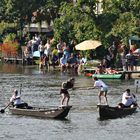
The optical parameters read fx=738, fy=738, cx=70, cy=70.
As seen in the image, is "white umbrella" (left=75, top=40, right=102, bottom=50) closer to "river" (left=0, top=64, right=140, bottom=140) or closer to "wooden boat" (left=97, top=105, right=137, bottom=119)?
"river" (left=0, top=64, right=140, bottom=140)

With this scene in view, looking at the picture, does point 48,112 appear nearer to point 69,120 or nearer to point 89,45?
point 69,120

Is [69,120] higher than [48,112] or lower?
lower

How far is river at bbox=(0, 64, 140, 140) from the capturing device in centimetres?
3369

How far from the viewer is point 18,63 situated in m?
77.4

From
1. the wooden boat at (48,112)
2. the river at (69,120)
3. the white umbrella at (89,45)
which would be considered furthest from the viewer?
the white umbrella at (89,45)

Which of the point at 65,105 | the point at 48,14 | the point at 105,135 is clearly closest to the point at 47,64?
the point at 48,14

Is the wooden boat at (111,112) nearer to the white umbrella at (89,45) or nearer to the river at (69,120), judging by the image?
the river at (69,120)

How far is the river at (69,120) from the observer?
33688 millimetres

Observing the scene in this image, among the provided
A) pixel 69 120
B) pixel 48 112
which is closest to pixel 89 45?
pixel 48 112

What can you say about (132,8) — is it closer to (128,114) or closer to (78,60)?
(78,60)

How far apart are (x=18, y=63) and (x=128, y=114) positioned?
127 feet

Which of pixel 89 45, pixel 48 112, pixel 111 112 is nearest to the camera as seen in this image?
pixel 48 112

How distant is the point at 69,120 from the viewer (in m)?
38.1

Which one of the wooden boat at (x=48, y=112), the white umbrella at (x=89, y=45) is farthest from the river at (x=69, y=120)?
the white umbrella at (x=89, y=45)
